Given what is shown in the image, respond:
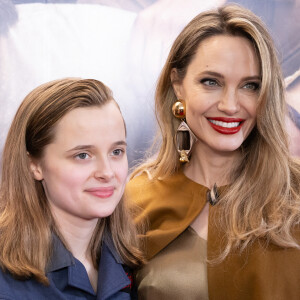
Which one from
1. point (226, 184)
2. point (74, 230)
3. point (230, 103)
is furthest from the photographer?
point (226, 184)

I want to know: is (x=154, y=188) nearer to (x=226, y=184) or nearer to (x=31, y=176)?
(x=226, y=184)

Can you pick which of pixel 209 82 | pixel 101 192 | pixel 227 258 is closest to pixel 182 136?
pixel 209 82

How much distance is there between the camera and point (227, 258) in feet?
7.69

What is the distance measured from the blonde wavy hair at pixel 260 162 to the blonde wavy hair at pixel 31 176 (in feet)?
2.18

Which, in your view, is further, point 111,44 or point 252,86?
point 111,44

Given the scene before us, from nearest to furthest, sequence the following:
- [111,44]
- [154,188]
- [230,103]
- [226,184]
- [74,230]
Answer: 1. [74,230]
2. [230,103]
3. [226,184]
4. [154,188]
5. [111,44]

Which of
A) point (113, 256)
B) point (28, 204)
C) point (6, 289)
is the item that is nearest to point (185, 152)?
point (113, 256)

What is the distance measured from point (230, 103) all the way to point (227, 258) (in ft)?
2.06

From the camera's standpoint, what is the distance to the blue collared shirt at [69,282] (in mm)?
1947

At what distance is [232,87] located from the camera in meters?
2.46

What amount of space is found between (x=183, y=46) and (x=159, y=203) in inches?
27.7

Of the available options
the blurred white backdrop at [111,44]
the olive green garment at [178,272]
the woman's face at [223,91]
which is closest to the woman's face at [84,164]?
the olive green garment at [178,272]

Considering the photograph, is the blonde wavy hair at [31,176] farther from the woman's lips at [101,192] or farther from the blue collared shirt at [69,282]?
the woman's lips at [101,192]

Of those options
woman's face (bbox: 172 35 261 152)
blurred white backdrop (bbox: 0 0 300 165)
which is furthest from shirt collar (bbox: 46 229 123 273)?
blurred white backdrop (bbox: 0 0 300 165)
